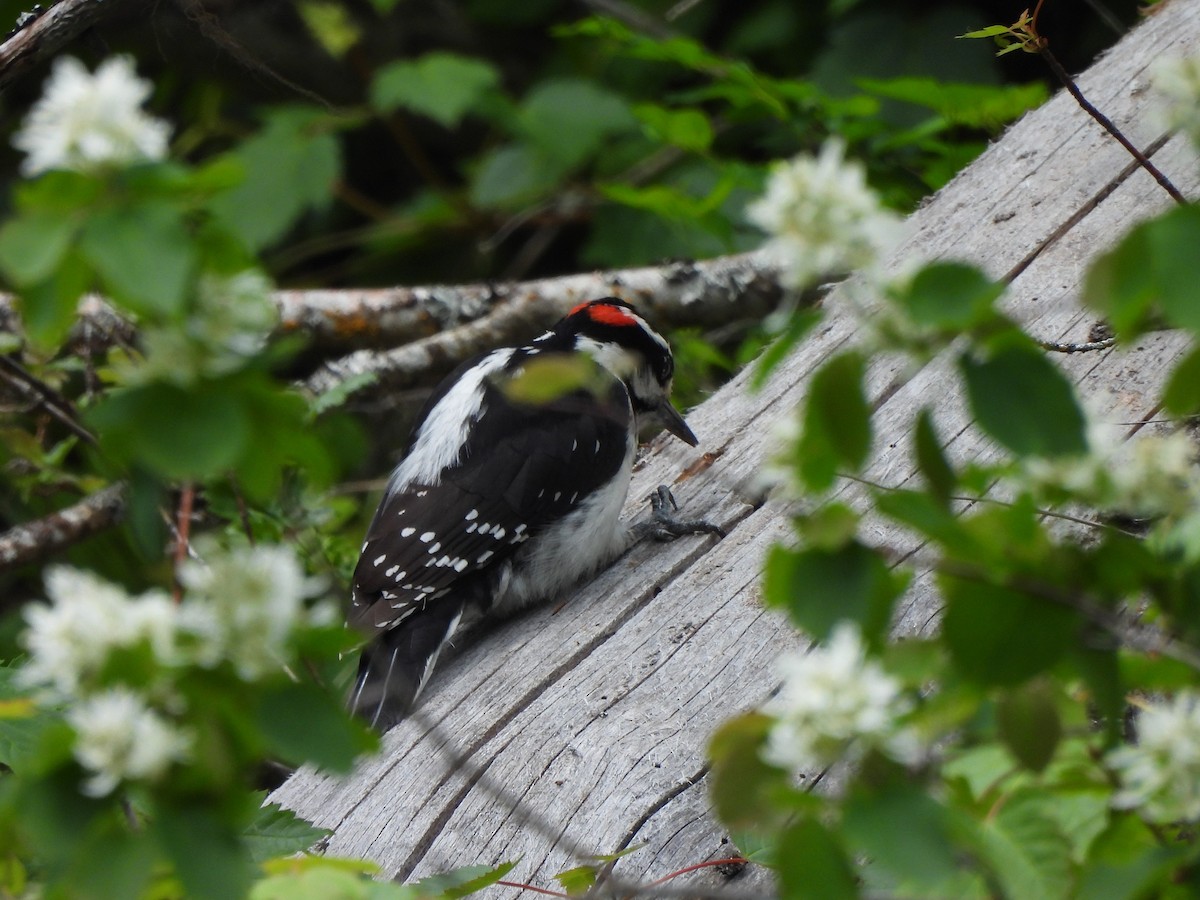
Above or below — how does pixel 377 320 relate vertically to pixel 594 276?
above

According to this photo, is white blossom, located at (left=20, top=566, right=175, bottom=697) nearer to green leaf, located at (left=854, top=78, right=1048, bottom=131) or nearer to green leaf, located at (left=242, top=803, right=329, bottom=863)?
green leaf, located at (left=242, top=803, right=329, bottom=863)

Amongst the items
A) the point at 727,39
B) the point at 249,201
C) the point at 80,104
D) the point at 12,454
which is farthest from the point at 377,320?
the point at 80,104

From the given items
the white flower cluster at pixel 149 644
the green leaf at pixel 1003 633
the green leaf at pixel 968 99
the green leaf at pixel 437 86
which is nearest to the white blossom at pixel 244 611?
the white flower cluster at pixel 149 644

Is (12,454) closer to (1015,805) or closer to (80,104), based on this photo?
(80,104)

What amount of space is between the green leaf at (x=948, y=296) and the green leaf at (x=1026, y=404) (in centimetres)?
5

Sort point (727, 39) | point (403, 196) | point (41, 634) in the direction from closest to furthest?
point (41, 634), point (727, 39), point (403, 196)

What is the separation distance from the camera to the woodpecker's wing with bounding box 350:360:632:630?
306 centimetres

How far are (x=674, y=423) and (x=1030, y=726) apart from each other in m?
2.34

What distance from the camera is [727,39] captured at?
18.2ft

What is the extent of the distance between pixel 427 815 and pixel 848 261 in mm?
1616

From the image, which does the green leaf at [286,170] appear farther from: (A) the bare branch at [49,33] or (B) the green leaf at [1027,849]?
(B) the green leaf at [1027,849]

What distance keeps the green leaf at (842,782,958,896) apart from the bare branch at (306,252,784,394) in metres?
3.32

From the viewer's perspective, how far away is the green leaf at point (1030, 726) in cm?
108

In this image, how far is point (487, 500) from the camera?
125 inches
